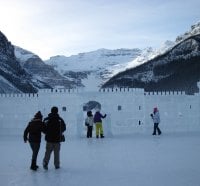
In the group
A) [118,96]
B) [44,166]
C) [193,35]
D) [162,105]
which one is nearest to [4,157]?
[44,166]

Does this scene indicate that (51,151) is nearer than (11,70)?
Yes

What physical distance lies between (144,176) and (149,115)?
1581 centimetres

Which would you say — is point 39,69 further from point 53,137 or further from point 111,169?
point 111,169

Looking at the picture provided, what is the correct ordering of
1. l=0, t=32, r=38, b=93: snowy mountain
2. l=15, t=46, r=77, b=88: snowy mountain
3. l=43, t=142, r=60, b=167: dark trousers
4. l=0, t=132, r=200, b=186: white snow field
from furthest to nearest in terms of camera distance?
l=15, t=46, r=77, b=88: snowy mountain
l=0, t=32, r=38, b=93: snowy mountain
l=43, t=142, r=60, b=167: dark trousers
l=0, t=132, r=200, b=186: white snow field

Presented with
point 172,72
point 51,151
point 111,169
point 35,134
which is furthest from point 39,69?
point 111,169

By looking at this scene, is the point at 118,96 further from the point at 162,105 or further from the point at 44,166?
the point at 44,166

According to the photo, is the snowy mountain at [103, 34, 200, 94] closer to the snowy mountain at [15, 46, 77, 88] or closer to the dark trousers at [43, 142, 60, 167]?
the dark trousers at [43, 142, 60, 167]

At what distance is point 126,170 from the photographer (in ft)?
30.3

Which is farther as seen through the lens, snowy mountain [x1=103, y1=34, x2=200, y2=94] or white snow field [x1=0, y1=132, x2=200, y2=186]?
snowy mountain [x1=103, y1=34, x2=200, y2=94]

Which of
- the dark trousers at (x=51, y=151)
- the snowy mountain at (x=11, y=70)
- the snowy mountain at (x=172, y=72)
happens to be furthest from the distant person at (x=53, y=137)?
the snowy mountain at (x=172, y=72)

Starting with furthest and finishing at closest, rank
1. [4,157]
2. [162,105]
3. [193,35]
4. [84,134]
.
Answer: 1. [193,35]
2. [162,105]
3. [84,134]
4. [4,157]

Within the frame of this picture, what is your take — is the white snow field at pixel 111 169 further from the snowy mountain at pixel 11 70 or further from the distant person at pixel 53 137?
the snowy mountain at pixel 11 70

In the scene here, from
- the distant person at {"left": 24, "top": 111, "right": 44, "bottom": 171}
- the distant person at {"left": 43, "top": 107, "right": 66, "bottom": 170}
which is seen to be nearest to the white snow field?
the distant person at {"left": 43, "top": 107, "right": 66, "bottom": 170}

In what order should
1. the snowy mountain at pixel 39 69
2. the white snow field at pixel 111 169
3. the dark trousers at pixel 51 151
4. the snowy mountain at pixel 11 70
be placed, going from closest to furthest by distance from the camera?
1. the white snow field at pixel 111 169
2. the dark trousers at pixel 51 151
3. the snowy mountain at pixel 11 70
4. the snowy mountain at pixel 39 69
